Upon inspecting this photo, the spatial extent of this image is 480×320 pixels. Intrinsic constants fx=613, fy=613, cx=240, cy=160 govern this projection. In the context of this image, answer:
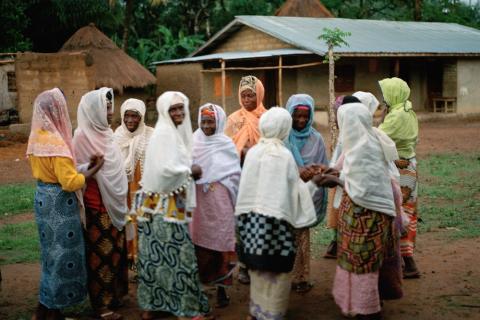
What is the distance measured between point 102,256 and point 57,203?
1.79 ft

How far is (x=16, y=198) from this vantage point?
29.9 ft

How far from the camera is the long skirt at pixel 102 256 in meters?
4.40

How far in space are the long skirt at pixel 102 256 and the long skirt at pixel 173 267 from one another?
0.41m

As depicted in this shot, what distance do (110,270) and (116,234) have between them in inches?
10.4

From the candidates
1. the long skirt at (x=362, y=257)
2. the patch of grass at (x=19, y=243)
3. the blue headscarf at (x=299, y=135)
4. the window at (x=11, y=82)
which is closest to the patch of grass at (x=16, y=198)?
the patch of grass at (x=19, y=243)

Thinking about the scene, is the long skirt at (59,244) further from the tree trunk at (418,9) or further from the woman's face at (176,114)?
the tree trunk at (418,9)

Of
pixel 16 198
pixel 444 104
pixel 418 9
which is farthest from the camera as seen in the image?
pixel 418 9

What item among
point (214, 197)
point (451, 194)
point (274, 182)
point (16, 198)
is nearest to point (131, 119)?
point (214, 197)

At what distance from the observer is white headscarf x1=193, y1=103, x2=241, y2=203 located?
15.1 feet

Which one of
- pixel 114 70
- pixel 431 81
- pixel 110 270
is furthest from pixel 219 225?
pixel 431 81

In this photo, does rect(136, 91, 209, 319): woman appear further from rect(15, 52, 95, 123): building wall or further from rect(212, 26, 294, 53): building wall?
rect(212, 26, 294, 53): building wall

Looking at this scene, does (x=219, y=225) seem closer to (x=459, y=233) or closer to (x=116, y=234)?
(x=116, y=234)

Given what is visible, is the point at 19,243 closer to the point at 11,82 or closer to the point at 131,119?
the point at 131,119

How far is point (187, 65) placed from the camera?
807 inches
